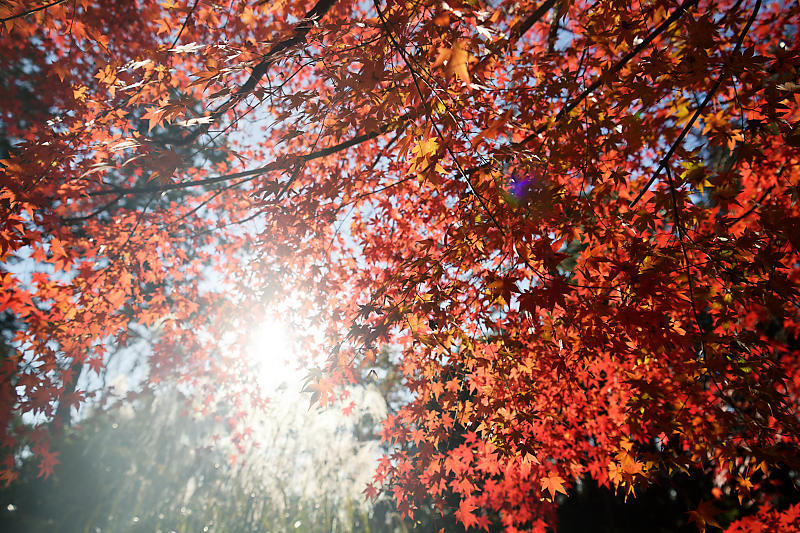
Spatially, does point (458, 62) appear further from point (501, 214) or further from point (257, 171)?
point (257, 171)

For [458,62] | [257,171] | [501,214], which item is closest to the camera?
[458,62]

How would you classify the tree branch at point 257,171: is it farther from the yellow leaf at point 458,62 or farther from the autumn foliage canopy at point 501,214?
the yellow leaf at point 458,62

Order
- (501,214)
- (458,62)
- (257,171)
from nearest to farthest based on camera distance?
(458,62)
(501,214)
(257,171)

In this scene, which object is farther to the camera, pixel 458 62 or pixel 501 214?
pixel 501 214

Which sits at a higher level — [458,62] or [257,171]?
[257,171]

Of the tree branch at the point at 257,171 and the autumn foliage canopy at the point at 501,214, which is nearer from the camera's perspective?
the autumn foliage canopy at the point at 501,214

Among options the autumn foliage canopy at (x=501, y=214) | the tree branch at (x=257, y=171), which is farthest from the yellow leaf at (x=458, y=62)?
the tree branch at (x=257, y=171)

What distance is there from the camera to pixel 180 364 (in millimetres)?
7270

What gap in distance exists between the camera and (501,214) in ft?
7.82

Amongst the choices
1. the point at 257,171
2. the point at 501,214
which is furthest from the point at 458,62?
the point at 257,171

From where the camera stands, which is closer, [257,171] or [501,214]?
[501,214]

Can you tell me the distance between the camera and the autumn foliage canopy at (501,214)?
7.20 feet

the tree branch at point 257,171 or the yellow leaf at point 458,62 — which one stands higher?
the tree branch at point 257,171

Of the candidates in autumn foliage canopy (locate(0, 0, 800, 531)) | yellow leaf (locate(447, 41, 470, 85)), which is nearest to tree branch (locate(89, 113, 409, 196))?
autumn foliage canopy (locate(0, 0, 800, 531))
